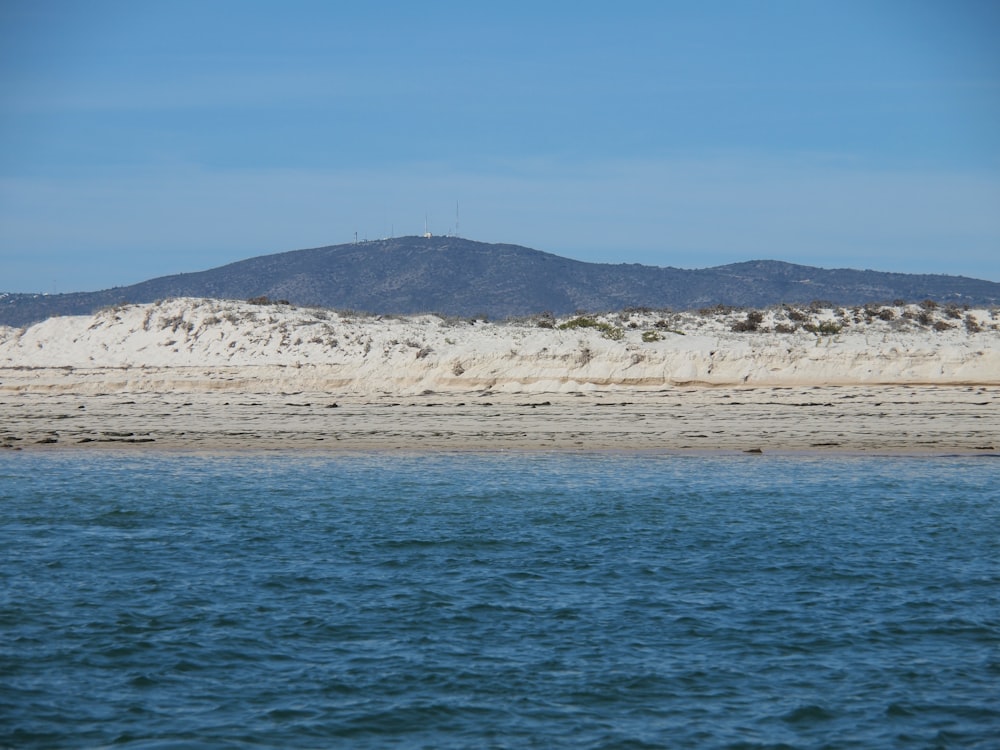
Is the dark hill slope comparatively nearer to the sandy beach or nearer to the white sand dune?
the white sand dune

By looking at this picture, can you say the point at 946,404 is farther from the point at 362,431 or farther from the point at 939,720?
the point at 939,720

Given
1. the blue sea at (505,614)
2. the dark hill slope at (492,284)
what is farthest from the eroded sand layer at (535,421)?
the dark hill slope at (492,284)

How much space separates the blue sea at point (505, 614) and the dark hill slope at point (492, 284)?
107 m

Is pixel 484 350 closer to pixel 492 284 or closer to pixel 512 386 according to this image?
pixel 512 386

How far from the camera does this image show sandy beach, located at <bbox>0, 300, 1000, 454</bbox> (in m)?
24.9

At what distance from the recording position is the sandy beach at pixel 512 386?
2491 cm

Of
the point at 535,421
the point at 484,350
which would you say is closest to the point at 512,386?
the point at 484,350

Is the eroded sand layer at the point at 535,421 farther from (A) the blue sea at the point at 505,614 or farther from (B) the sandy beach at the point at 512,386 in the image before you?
(A) the blue sea at the point at 505,614

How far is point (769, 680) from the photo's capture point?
897cm

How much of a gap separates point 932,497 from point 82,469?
16496 millimetres

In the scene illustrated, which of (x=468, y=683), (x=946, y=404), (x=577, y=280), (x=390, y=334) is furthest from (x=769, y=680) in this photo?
(x=577, y=280)

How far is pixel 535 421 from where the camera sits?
26.7 metres

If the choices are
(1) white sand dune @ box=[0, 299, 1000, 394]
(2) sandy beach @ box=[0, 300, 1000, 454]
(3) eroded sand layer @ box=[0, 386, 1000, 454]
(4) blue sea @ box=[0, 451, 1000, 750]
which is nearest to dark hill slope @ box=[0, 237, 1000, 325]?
(1) white sand dune @ box=[0, 299, 1000, 394]

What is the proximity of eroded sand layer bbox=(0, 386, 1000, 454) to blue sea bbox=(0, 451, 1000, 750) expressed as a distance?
450 centimetres
